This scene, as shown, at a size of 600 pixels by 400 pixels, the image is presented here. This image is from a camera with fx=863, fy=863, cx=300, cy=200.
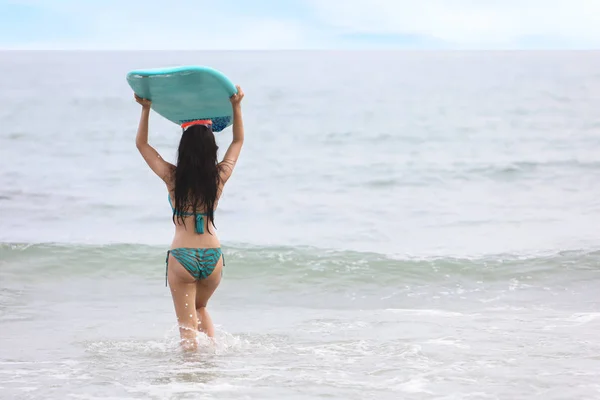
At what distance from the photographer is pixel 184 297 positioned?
5.38 meters

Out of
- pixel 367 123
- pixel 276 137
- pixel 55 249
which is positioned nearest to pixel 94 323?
pixel 55 249

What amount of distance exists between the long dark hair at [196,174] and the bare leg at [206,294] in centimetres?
39

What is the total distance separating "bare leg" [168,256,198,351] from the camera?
5.31 m

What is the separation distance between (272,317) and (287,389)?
8.79 feet

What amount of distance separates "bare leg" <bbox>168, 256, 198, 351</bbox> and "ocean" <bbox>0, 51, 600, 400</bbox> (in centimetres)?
24

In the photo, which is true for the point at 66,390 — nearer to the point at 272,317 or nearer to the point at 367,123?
the point at 272,317

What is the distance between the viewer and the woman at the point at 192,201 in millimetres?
5188

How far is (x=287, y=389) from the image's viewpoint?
505 centimetres

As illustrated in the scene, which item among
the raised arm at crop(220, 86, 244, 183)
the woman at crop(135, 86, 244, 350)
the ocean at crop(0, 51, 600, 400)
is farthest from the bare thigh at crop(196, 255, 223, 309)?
the raised arm at crop(220, 86, 244, 183)

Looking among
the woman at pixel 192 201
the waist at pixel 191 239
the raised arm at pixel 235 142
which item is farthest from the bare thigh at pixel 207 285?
the raised arm at pixel 235 142

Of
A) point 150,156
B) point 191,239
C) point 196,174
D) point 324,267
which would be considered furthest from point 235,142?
point 324,267

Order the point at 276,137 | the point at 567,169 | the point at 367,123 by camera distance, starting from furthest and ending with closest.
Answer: the point at 367,123
the point at 276,137
the point at 567,169

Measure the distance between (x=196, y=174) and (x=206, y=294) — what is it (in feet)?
2.77

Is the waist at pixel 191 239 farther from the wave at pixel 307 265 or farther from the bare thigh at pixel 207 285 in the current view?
the wave at pixel 307 265
